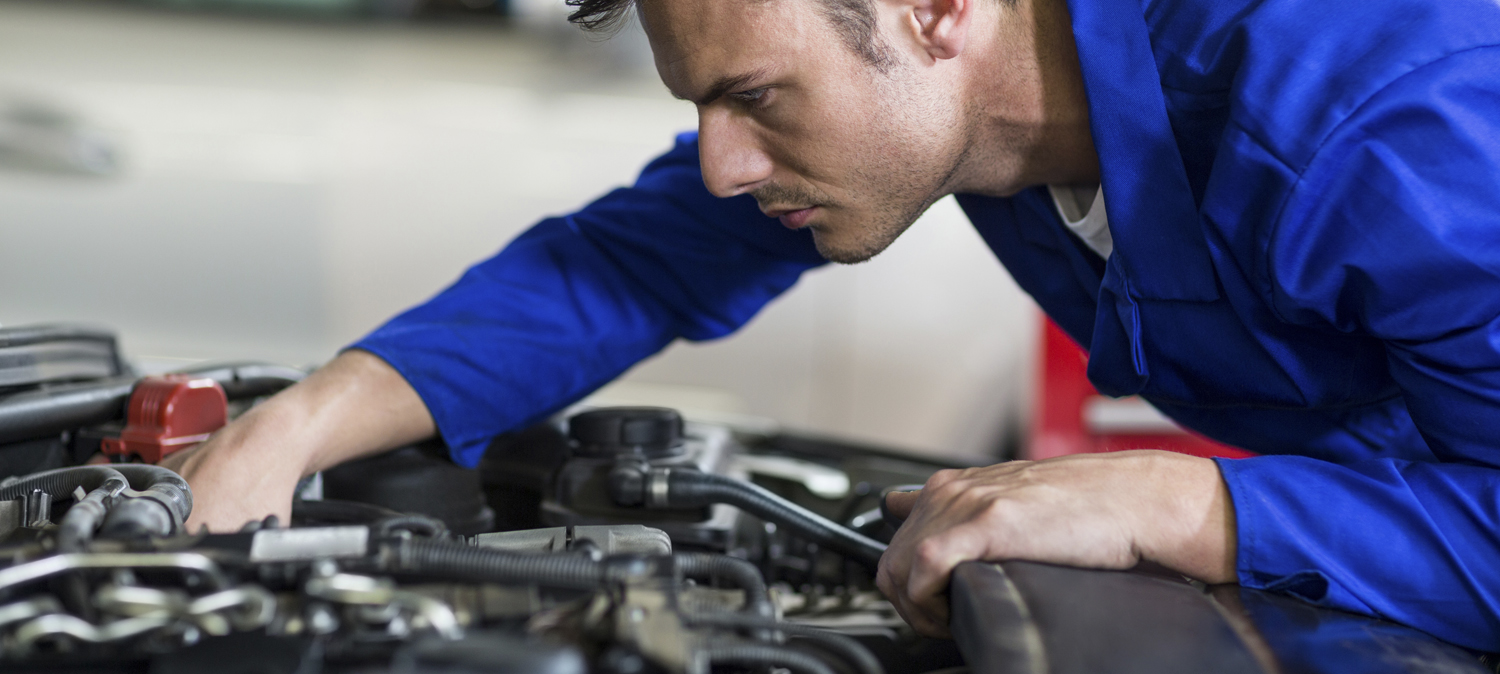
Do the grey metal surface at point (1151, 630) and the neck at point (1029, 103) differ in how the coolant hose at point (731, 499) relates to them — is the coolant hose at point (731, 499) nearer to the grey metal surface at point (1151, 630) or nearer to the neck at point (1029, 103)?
the grey metal surface at point (1151, 630)

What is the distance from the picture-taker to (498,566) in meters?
0.48

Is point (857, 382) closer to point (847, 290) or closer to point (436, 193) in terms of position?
point (847, 290)

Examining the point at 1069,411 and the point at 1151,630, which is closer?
the point at 1151,630

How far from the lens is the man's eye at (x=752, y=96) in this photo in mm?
868

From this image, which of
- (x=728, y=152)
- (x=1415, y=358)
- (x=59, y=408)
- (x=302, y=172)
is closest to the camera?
(x=1415, y=358)

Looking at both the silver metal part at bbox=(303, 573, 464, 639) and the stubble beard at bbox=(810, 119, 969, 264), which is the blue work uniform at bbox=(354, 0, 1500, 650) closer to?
the stubble beard at bbox=(810, 119, 969, 264)

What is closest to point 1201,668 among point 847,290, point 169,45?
point 847,290

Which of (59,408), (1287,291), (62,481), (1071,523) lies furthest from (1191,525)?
(59,408)

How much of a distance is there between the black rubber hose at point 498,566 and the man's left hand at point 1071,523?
200 millimetres

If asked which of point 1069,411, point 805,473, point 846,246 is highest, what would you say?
point 846,246

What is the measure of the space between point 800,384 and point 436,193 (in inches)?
31.0

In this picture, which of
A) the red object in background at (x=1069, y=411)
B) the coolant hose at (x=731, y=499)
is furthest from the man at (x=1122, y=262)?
the red object in background at (x=1069, y=411)

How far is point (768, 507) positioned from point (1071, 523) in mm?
236

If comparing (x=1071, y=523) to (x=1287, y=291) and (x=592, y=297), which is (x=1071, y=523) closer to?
(x=1287, y=291)
